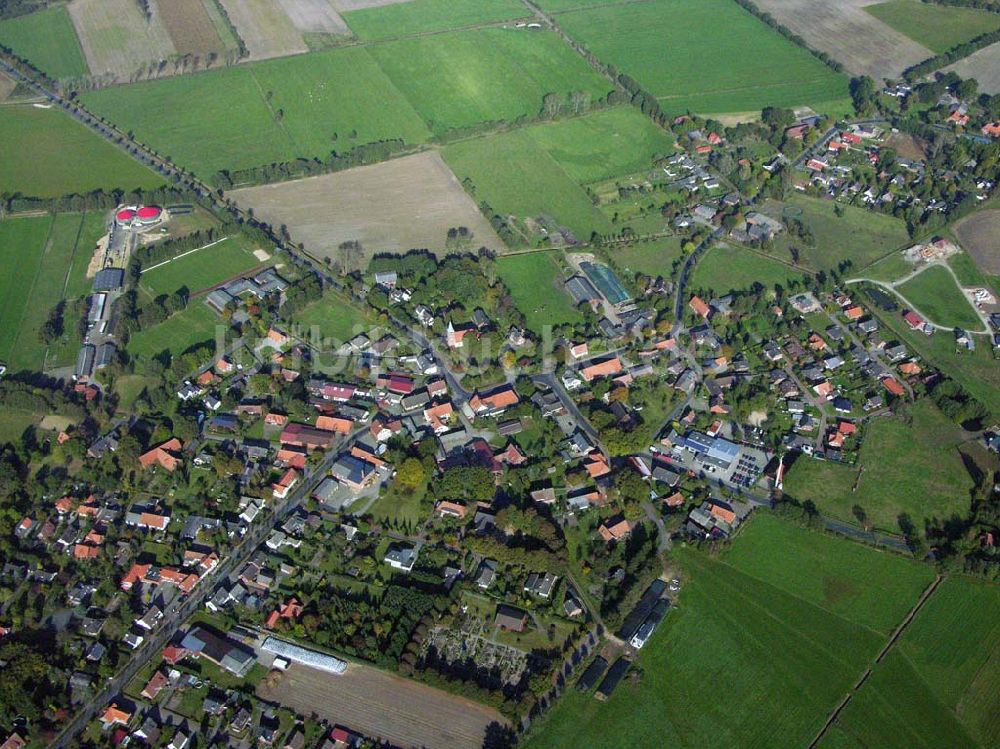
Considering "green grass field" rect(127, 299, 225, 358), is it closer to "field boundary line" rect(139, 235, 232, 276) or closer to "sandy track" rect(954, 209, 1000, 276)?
"field boundary line" rect(139, 235, 232, 276)

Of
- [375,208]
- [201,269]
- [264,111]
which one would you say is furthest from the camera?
[264,111]

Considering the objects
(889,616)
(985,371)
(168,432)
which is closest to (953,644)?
(889,616)

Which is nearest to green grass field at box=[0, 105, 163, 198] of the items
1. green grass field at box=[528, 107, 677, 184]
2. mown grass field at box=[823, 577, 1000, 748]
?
green grass field at box=[528, 107, 677, 184]

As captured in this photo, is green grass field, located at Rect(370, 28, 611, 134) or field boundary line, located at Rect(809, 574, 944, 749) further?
green grass field, located at Rect(370, 28, 611, 134)

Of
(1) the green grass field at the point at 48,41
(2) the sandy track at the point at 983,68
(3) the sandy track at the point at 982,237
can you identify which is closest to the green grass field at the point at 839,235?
(3) the sandy track at the point at 982,237

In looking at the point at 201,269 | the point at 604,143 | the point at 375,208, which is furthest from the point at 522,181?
the point at 201,269

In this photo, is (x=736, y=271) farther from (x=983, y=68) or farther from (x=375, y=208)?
(x=983, y=68)

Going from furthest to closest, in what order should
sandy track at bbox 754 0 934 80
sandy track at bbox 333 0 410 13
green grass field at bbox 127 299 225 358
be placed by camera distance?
sandy track at bbox 333 0 410 13, sandy track at bbox 754 0 934 80, green grass field at bbox 127 299 225 358
